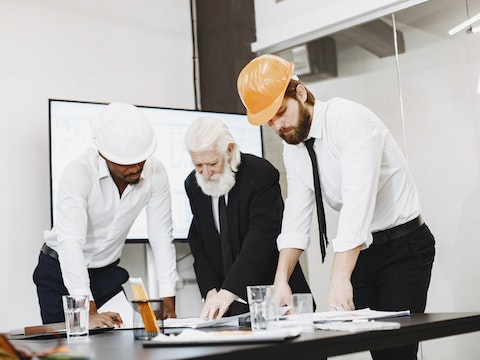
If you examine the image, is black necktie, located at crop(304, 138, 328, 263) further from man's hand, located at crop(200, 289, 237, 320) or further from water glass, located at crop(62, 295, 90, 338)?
water glass, located at crop(62, 295, 90, 338)

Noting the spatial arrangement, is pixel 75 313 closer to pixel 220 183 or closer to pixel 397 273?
pixel 397 273

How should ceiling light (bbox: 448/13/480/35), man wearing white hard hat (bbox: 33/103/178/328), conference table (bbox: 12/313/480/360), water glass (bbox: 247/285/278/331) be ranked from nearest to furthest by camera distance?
conference table (bbox: 12/313/480/360), water glass (bbox: 247/285/278/331), man wearing white hard hat (bbox: 33/103/178/328), ceiling light (bbox: 448/13/480/35)

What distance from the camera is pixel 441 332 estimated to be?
153 centimetres

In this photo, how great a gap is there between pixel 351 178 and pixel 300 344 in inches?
33.9

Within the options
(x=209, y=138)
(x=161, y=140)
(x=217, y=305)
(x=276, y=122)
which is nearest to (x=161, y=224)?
(x=209, y=138)

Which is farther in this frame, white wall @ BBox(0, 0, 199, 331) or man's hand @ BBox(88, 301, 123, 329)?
white wall @ BBox(0, 0, 199, 331)

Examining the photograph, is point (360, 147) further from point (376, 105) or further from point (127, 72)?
point (127, 72)

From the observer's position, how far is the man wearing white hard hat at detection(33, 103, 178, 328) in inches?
104

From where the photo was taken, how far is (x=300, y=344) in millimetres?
1261

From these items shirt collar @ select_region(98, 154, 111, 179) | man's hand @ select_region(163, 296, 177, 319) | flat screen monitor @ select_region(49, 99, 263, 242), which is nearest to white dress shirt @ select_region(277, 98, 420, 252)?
man's hand @ select_region(163, 296, 177, 319)

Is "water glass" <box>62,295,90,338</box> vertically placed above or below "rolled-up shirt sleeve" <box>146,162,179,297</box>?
below

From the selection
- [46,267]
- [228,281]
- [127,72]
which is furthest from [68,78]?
[228,281]

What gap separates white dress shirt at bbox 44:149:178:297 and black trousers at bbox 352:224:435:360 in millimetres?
879

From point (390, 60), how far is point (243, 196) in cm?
146
